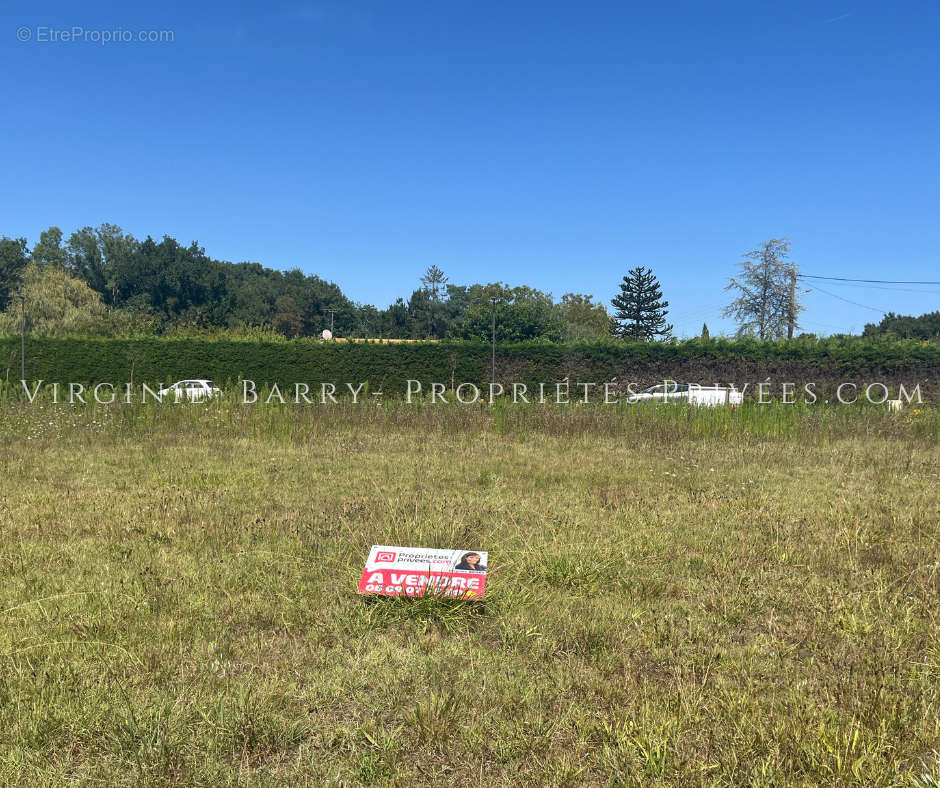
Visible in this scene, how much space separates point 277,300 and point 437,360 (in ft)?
175

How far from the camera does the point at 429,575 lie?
11.6ft

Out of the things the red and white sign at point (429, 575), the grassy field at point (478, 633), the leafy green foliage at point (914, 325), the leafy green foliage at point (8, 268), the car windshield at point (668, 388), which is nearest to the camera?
the grassy field at point (478, 633)

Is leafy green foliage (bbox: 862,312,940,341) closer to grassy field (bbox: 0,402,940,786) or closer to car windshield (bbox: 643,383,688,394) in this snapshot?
car windshield (bbox: 643,383,688,394)

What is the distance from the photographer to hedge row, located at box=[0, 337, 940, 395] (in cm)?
1991

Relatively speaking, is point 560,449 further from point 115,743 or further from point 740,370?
point 740,370

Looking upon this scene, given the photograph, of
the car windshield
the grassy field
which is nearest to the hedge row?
the car windshield

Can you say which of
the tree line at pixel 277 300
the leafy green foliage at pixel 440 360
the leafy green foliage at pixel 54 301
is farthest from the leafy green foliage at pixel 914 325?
the leafy green foliage at pixel 54 301

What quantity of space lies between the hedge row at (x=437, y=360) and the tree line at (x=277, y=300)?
1900 cm

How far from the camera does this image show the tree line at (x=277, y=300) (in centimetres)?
4481

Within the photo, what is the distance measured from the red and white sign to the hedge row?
17.0 meters

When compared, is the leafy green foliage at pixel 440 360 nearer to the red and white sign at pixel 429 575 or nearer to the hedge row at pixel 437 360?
the hedge row at pixel 437 360

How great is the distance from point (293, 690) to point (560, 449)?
7131 millimetres

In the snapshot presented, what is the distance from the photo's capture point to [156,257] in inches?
2283

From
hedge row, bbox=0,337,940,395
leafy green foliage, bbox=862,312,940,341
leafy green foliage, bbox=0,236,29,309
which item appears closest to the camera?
hedge row, bbox=0,337,940,395
